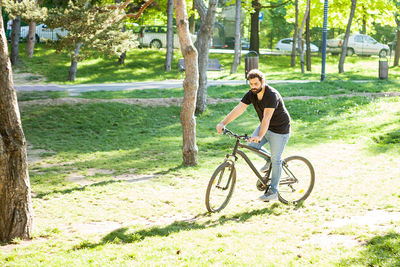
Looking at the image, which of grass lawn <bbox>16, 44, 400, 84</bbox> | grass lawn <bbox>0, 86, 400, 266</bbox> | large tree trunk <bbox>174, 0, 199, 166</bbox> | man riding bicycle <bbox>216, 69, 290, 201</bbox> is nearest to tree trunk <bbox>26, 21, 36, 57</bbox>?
grass lawn <bbox>16, 44, 400, 84</bbox>

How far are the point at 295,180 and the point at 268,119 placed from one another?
128 centimetres

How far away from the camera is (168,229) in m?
6.28

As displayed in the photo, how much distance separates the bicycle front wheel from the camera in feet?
21.9

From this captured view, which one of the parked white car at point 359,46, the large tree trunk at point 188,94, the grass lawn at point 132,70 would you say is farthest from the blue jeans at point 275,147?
the parked white car at point 359,46

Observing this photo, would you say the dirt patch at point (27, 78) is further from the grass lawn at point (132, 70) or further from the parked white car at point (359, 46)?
the parked white car at point (359, 46)

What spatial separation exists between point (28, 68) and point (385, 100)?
17.0 m

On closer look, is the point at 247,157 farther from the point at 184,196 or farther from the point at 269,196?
the point at 184,196

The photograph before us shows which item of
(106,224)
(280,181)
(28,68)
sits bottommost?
(106,224)

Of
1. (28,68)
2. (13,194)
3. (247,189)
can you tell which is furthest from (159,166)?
(28,68)

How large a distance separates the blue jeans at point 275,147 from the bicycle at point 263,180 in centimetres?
10

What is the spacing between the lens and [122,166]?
10.4 meters

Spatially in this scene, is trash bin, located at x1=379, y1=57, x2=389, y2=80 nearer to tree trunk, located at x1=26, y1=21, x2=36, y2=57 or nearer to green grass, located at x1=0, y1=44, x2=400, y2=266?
green grass, located at x1=0, y1=44, x2=400, y2=266

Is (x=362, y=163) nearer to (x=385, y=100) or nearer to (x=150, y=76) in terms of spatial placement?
(x=385, y=100)

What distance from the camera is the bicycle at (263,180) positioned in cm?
670
